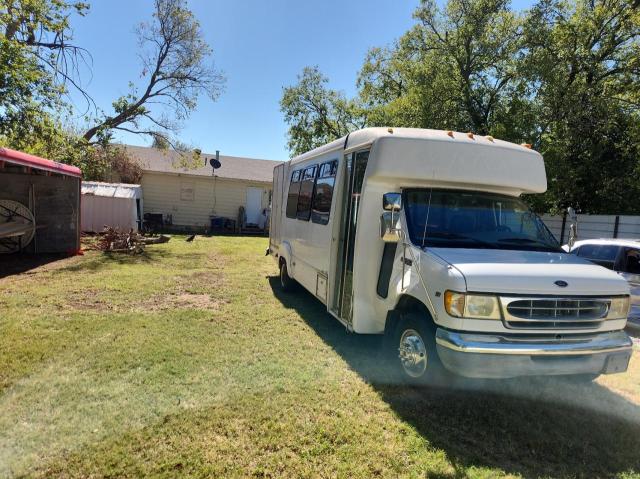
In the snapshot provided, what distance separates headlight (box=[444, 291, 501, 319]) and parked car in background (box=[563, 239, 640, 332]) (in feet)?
11.8

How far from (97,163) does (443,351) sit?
762 inches

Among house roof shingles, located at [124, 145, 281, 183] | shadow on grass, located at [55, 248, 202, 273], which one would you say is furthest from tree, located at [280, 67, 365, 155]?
shadow on grass, located at [55, 248, 202, 273]

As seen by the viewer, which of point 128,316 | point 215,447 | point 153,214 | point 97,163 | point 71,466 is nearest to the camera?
point 71,466

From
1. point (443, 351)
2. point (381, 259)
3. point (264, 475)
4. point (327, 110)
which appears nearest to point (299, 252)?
point (381, 259)

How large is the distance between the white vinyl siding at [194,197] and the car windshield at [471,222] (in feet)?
66.4

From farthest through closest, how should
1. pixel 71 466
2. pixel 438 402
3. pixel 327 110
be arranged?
pixel 327 110
pixel 438 402
pixel 71 466

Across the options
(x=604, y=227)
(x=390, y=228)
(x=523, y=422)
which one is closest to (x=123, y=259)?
(x=390, y=228)

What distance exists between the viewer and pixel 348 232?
5.50 m

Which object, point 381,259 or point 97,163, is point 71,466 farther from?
point 97,163

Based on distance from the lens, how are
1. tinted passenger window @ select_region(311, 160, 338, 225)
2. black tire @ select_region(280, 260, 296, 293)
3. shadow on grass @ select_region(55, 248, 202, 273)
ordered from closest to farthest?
tinted passenger window @ select_region(311, 160, 338, 225)
black tire @ select_region(280, 260, 296, 293)
shadow on grass @ select_region(55, 248, 202, 273)

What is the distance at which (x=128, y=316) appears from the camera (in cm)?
661

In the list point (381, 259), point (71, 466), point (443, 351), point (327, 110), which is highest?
point (327, 110)

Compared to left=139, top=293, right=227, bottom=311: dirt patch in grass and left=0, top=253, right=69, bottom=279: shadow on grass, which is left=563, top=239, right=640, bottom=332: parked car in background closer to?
left=139, top=293, right=227, bottom=311: dirt patch in grass

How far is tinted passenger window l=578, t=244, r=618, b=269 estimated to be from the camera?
22.9ft
